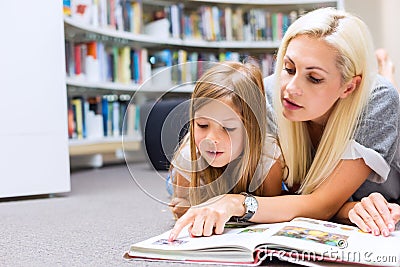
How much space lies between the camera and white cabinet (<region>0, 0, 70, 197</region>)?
1.68 metres

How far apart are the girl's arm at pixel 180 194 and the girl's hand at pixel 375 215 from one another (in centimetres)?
31

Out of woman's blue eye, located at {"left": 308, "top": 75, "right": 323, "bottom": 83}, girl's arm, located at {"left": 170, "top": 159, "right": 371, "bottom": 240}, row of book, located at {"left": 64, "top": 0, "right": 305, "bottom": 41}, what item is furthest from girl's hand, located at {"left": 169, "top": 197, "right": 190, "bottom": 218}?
row of book, located at {"left": 64, "top": 0, "right": 305, "bottom": 41}

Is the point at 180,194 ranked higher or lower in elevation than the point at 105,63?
lower

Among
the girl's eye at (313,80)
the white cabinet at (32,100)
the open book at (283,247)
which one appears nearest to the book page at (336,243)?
the open book at (283,247)

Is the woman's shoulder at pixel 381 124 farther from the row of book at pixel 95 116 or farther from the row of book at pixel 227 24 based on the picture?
the row of book at pixel 227 24

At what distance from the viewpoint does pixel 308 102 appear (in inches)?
39.8

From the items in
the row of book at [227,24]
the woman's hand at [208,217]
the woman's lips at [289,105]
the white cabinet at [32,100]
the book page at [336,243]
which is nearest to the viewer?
the book page at [336,243]

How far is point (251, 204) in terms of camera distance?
995mm

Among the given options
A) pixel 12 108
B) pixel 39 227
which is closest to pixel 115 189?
pixel 12 108

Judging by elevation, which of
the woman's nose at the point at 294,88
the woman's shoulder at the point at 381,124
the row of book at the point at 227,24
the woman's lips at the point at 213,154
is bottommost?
the woman's lips at the point at 213,154

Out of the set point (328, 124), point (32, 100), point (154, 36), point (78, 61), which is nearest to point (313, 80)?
point (328, 124)

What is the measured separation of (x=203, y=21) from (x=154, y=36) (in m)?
0.34

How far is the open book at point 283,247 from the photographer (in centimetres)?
79

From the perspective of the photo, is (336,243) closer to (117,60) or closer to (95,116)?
(95,116)
